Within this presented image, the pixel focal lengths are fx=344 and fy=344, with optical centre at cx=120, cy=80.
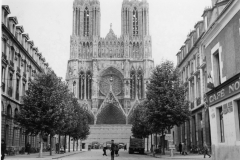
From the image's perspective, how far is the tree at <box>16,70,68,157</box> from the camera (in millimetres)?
34312

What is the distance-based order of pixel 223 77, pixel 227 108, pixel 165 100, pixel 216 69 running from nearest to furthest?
pixel 227 108
pixel 223 77
pixel 216 69
pixel 165 100

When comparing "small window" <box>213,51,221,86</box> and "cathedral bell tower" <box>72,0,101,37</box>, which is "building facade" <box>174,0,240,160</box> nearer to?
"small window" <box>213,51,221,86</box>

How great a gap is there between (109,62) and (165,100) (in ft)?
200

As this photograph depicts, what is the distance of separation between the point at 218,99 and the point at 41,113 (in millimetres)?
21638

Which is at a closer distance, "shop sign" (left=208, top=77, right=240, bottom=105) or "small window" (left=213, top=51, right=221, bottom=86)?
"shop sign" (left=208, top=77, right=240, bottom=105)

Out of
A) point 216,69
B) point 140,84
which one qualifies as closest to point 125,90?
point 140,84

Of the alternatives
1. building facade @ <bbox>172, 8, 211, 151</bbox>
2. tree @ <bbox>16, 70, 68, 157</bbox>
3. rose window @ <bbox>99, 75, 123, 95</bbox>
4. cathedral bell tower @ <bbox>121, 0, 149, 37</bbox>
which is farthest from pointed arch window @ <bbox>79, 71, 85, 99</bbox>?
tree @ <bbox>16, 70, 68, 157</bbox>

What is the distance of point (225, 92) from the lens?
16531 mm

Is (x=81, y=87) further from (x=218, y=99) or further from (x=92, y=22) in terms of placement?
(x=218, y=99)

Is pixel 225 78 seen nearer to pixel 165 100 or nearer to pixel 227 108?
pixel 227 108

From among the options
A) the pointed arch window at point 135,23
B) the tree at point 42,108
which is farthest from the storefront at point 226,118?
the pointed arch window at point 135,23

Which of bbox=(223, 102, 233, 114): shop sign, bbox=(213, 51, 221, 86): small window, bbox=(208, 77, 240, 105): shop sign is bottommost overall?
bbox=(223, 102, 233, 114): shop sign

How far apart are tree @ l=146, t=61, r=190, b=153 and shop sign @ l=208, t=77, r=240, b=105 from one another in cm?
1622

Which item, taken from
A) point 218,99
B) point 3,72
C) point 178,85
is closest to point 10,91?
point 3,72
